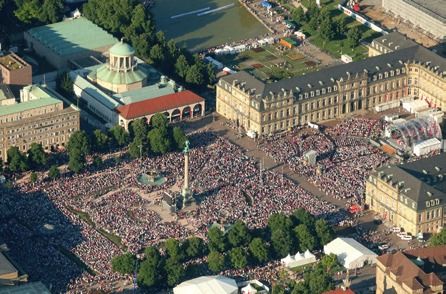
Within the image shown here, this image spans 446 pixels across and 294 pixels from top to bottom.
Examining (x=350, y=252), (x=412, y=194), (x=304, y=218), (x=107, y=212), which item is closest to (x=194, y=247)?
(x=304, y=218)

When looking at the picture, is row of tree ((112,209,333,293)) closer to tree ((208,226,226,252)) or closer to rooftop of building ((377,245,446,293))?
tree ((208,226,226,252))

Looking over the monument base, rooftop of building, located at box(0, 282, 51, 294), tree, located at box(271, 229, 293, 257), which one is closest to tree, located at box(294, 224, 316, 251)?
tree, located at box(271, 229, 293, 257)

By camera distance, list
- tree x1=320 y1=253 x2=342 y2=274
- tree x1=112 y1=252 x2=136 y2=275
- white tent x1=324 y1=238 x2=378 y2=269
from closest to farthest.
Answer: tree x1=112 y1=252 x2=136 y2=275 → tree x1=320 y1=253 x2=342 y2=274 → white tent x1=324 y1=238 x2=378 y2=269

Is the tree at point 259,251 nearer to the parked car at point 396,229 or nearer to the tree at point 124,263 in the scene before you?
the tree at point 124,263

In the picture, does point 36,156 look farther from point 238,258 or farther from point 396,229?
point 396,229

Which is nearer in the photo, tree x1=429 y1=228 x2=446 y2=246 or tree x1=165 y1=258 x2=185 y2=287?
tree x1=165 y1=258 x2=185 y2=287

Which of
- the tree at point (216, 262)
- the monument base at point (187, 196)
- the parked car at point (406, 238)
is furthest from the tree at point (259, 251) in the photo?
the parked car at point (406, 238)

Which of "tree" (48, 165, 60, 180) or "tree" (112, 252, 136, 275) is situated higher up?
"tree" (112, 252, 136, 275)


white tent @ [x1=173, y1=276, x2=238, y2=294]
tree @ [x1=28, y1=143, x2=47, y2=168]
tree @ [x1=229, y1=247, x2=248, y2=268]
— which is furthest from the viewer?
tree @ [x1=28, y1=143, x2=47, y2=168]
